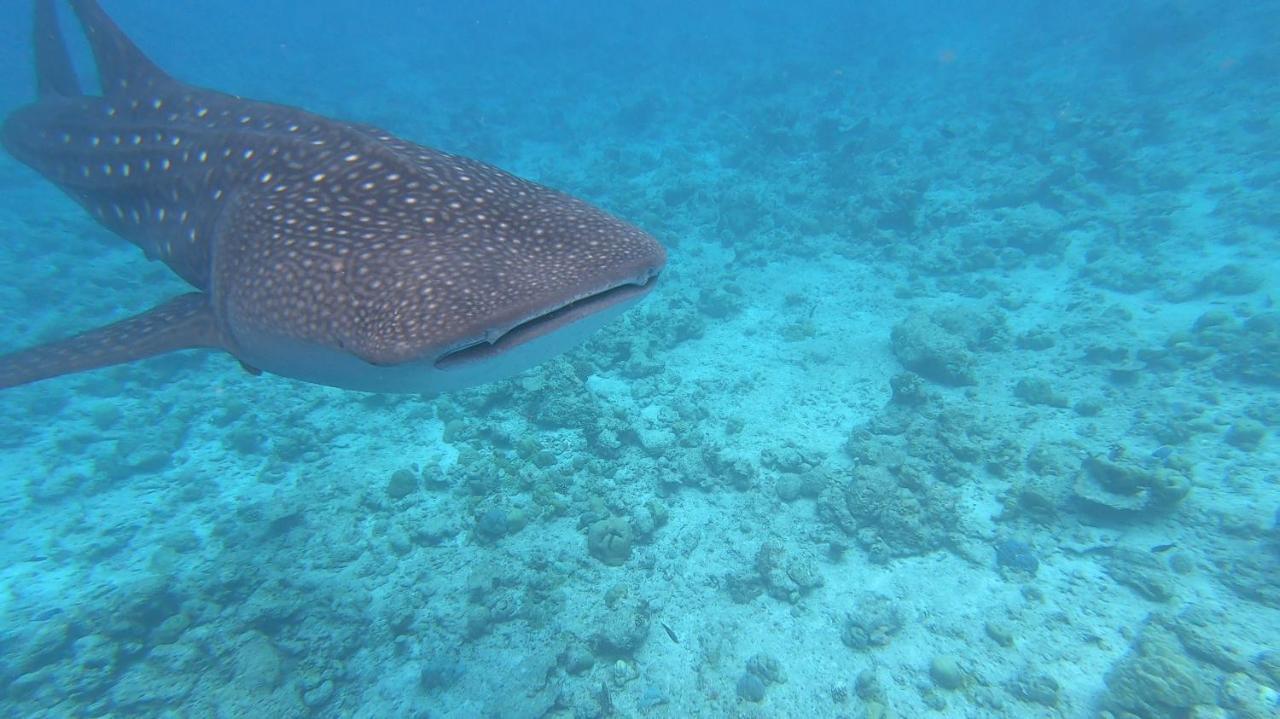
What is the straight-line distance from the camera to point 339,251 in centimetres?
239

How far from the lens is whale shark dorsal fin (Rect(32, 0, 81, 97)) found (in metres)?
6.07

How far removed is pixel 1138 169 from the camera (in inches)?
653

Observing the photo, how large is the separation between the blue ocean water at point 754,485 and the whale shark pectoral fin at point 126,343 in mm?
3214

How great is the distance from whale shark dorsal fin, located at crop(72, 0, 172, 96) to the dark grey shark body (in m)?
0.18

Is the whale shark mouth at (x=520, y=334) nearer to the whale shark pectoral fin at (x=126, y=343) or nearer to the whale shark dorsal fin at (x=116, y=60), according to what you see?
the whale shark pectoral fin at (x=126, y=343)

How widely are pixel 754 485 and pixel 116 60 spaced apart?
859cm

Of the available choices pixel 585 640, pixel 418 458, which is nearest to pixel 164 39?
pixel 418 458

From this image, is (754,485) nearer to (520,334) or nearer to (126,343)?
(520,334)

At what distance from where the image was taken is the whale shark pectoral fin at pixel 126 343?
11.2ft

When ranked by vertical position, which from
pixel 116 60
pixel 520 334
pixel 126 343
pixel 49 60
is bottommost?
pixel 126 343

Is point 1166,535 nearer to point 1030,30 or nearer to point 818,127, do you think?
point 818,127

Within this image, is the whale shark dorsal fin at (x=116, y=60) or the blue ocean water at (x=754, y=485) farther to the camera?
the blue ocean water at (x=754, y=485)

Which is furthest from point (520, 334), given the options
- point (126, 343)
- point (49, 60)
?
point (49, 60)

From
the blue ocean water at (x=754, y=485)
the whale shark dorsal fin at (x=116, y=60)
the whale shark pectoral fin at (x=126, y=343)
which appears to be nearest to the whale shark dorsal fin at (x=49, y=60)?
the whale shark dorsal fin at (x=116, y=60)
